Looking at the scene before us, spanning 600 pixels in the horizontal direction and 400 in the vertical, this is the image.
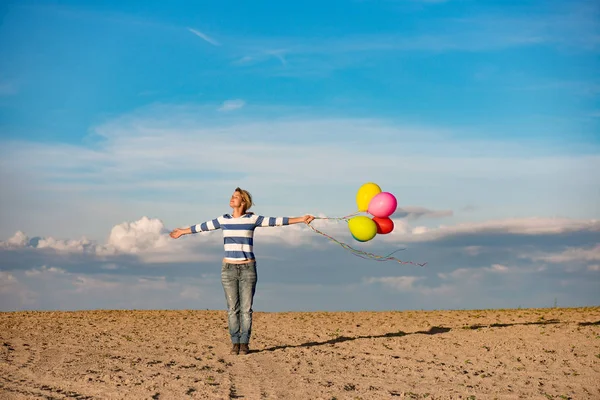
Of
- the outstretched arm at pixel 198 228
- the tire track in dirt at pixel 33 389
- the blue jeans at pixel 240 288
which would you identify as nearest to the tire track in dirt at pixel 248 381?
the blue jeans at pixel 240 288

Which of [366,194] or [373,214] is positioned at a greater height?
[366,194]

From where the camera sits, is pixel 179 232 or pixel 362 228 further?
pixel 362 228

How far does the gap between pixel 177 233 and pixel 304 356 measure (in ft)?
11.3

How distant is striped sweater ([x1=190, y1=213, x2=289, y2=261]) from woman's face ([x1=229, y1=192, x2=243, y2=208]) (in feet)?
0.73

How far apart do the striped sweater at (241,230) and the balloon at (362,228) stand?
5.65ft

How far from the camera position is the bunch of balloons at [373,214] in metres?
13.3

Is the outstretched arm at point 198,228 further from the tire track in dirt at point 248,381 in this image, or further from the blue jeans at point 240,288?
the tire track in dirt at point 248,381

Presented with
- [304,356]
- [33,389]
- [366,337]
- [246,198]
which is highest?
[246,198]

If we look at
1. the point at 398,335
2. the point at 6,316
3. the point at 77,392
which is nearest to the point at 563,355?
the point at 398,335

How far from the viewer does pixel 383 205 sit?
13.4 meters

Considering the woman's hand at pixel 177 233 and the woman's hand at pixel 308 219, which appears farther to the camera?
the woman's hand at pixel 177 233

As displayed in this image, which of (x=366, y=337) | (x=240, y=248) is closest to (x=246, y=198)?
(x=240, y=248)

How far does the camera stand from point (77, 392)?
378 inches

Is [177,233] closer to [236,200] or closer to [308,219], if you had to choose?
[236,200]
